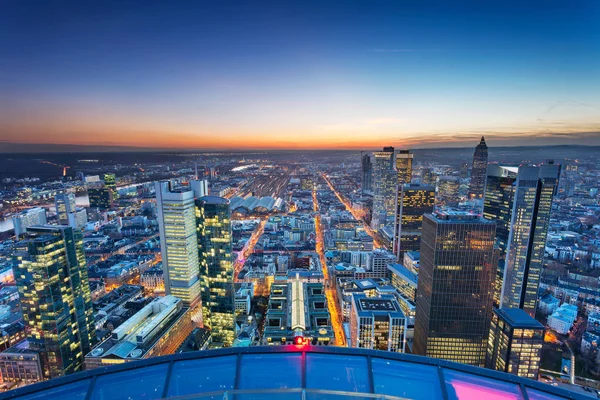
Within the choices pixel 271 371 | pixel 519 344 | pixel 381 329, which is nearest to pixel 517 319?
pixel 519 344

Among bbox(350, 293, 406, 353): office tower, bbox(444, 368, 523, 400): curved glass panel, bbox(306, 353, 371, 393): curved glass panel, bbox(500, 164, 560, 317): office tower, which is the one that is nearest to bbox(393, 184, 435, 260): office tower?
bbox(500, 164, 560, 317): office tower

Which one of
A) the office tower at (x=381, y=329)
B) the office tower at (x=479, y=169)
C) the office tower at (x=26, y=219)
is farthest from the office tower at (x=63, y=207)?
the office tower at (x=479, y=169)

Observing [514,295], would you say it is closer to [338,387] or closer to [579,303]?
[579,303]

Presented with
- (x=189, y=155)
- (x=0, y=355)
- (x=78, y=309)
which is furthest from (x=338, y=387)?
(x=189, y=155)

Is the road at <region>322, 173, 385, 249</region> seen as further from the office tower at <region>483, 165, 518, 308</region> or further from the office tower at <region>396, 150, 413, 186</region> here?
the office tower at <region>483, 165, 518, 308</region>

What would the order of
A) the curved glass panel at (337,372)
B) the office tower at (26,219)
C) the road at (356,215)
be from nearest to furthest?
the curved glass panel at (337,372) < the office tower at (26,219) < the road at (356,215)

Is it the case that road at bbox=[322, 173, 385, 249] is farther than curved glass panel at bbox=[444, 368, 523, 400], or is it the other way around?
road at bbox=[322, 173, 385, 249]

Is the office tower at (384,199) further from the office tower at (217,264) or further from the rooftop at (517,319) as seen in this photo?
the office tower at (217,264)
